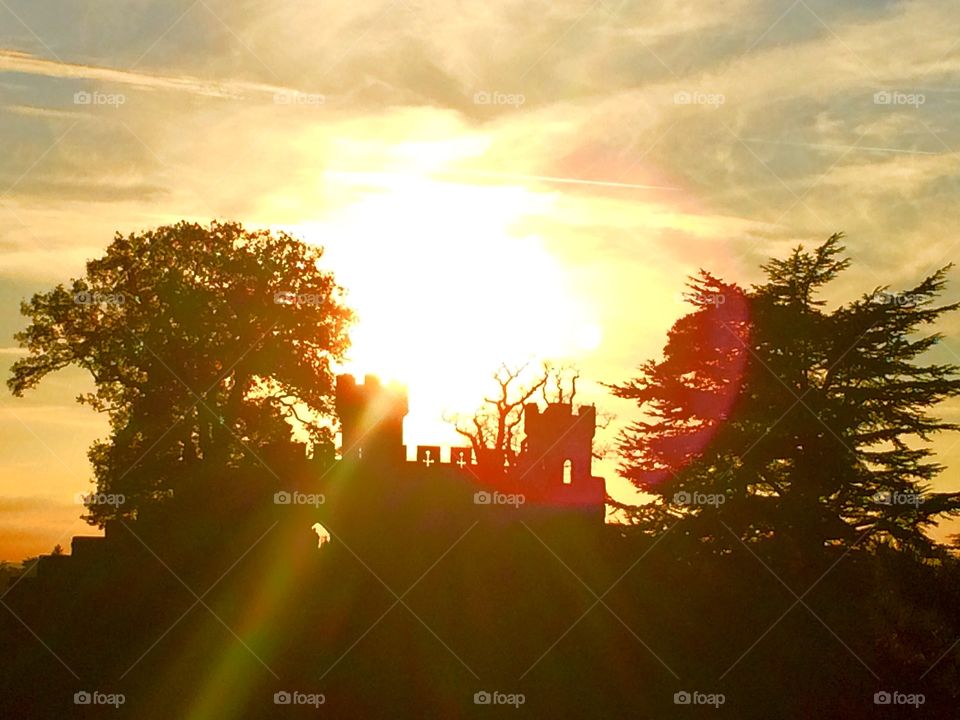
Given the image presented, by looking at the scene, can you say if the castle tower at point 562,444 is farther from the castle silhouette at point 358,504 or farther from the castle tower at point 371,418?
the castle tower at point 371,418

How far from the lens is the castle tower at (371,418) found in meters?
43.4

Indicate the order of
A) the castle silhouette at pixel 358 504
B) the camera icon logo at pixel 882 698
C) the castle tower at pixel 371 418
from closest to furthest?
the camera icon logo at pixel 882 698 < the castle silhouette at pixel 358 504 < the castle tower at pixel 371 418

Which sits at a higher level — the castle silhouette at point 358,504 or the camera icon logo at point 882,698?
the castle silhouette at point 358,504

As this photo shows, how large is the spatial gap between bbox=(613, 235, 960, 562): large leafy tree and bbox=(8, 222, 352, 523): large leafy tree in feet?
47.7

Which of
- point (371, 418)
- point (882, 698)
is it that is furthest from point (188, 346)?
point (882, 698)

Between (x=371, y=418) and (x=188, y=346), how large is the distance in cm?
893

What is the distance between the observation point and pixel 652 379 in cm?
4691

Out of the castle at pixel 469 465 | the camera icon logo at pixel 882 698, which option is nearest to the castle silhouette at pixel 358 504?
the castle at pixel 469 465

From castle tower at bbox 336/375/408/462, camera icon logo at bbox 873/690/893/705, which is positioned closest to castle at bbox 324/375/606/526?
castle tower at bbox 336/375/408/462

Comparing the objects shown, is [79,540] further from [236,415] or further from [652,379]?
[652,379]

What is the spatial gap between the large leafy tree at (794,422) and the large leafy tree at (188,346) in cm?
1455

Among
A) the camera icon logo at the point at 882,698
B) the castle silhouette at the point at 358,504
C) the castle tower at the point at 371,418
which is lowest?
the camera icon logo at the point at 882,698

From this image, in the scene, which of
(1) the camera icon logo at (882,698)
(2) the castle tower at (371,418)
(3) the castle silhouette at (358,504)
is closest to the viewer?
(1) the camera icon logo at (882,698)

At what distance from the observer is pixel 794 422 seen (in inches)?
1644
